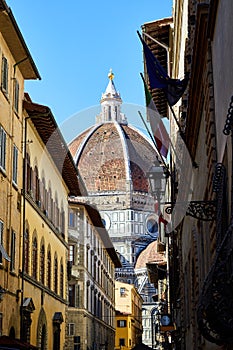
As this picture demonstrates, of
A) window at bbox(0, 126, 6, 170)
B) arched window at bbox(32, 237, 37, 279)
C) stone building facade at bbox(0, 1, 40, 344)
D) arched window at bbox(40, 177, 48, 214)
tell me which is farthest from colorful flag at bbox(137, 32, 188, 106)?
arched window at bbox(40, 177, 48, 214)

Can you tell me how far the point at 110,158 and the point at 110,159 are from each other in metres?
0.65

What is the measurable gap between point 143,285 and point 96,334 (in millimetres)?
77640

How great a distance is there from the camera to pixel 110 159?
141 m

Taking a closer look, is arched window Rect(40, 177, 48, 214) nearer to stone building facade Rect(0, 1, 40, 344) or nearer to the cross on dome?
stone building facade Rect(0, 1, 40, 344)

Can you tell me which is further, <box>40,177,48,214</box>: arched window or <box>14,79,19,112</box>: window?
<box>40,177,48,214</box>: arched window

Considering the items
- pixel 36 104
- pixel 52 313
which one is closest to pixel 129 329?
pixel 52 313

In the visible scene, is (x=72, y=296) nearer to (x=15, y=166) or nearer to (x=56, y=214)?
(x=56, y=214)

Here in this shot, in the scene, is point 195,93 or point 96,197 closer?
point 195,93

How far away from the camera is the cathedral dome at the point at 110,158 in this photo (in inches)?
5340

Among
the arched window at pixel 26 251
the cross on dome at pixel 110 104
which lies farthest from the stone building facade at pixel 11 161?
the cross on dome at pixel 110 104

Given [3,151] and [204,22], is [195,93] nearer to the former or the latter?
[204,22]

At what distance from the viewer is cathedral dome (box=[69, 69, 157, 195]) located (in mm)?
135625

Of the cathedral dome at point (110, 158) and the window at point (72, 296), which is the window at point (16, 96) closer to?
the window at point (72, 296)

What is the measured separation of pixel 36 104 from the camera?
91.4ft
